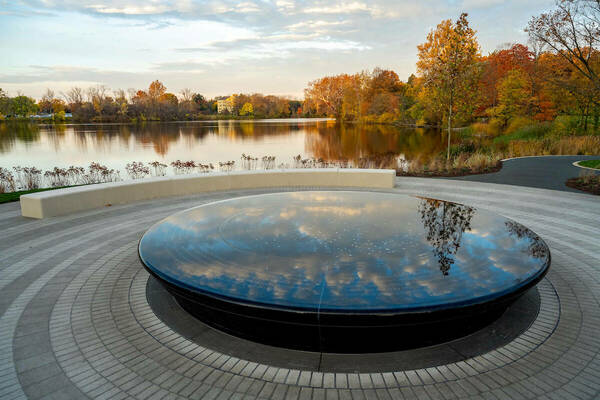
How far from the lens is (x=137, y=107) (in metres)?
82.9

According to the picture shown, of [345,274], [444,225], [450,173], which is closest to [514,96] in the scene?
[450,173]

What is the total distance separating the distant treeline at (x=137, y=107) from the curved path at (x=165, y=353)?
3347 inches

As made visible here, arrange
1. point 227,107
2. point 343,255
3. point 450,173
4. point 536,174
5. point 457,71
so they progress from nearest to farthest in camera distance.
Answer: point 343,255 < point 536,174 < point 450,173 < point 457,71 < point 227,107

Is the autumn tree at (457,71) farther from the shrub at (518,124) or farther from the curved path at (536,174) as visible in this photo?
the shrub at (518,124)

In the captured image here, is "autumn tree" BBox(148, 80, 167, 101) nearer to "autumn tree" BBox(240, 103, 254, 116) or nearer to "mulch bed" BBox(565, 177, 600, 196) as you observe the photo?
"autumn tree" BBox(240, 103, 254, 116)

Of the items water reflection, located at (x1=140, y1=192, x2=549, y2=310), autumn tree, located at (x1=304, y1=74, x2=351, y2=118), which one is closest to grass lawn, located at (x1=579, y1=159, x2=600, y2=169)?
water reflection, located at (x1=140, y1=192, x2=549, y2=310)

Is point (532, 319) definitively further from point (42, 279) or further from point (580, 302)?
point (42, 279)

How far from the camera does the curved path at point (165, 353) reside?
8.92ft

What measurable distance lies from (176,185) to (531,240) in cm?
852

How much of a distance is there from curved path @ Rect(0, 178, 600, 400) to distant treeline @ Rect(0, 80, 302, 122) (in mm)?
85012

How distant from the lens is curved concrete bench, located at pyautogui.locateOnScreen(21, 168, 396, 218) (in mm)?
7828

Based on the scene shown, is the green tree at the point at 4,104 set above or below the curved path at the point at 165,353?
above

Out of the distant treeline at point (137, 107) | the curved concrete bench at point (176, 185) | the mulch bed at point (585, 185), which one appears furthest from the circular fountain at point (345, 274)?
the distant treeline at point (137, 107)

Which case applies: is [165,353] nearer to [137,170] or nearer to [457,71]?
A: [137,170]
